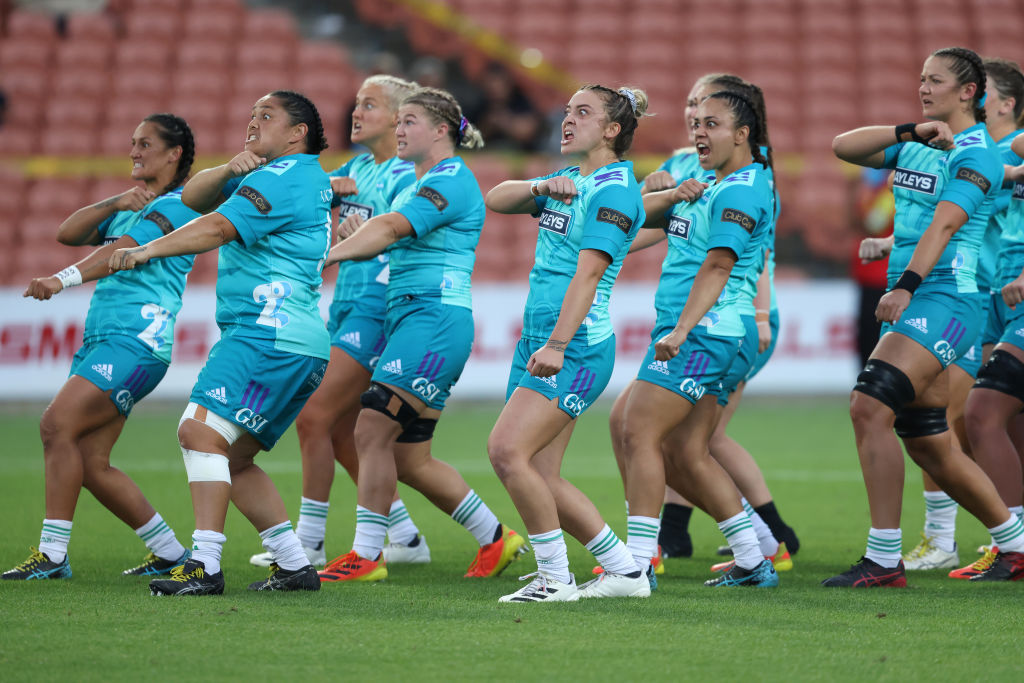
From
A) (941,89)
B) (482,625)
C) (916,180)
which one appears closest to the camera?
(482,625)

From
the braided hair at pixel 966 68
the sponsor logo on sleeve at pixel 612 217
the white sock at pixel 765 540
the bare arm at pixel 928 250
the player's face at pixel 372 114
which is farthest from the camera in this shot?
the player's face at pixel 372 114

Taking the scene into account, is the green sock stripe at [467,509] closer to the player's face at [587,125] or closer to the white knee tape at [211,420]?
the white knee tape at [211,420]

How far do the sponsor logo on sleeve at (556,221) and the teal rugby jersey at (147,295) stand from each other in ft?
5.65

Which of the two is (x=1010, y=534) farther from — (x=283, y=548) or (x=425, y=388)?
(x=283, y=548)

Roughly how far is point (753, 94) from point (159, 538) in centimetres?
346

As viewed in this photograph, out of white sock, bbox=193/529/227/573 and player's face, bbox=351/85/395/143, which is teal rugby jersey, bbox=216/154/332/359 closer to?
white sock, bbox=193/529/227/573

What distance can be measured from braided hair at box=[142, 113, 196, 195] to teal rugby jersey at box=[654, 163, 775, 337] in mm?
2323

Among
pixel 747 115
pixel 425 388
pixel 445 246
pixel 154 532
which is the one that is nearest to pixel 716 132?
pixel 747 115

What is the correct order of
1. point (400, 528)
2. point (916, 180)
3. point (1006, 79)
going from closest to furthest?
point (916, 180)
point (1006, 79)
point (400, 528)

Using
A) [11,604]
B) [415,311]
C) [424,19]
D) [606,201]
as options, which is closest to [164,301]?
[415,311]

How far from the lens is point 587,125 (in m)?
4.91

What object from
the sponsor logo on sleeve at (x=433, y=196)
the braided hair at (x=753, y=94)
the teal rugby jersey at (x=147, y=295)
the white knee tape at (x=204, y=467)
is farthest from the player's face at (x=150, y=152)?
the braided hair at (x=753, y=94)

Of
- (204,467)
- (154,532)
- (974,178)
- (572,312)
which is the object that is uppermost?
(974,178)

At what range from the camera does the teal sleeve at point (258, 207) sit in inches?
193
